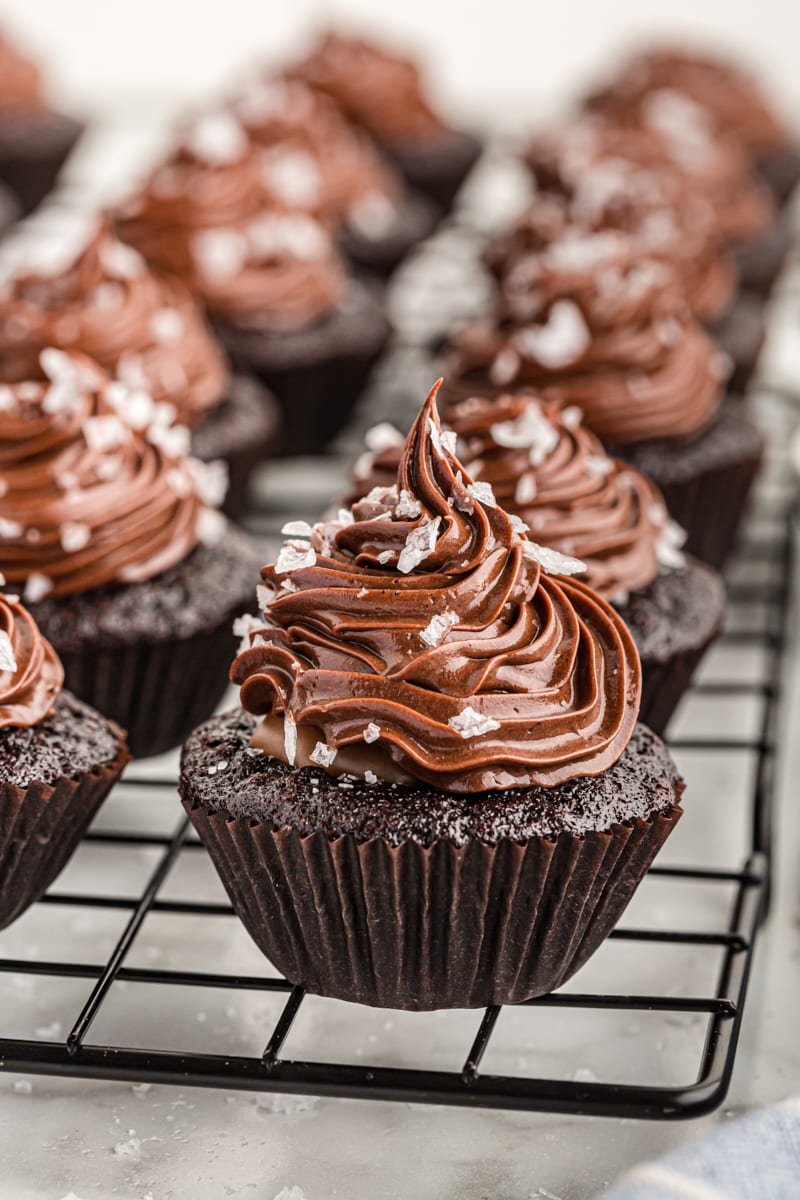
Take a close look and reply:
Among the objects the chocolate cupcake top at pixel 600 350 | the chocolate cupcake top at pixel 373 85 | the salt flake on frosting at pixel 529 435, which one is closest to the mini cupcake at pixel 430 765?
the salt flake on frosting at pixel 529 435

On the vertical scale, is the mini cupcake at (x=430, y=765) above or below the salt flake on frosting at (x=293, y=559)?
below

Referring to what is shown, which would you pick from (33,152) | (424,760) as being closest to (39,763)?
(424,760)

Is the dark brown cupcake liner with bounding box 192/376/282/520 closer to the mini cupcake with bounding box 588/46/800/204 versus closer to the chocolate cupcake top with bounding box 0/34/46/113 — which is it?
the mini cupcake with bounding box 588/46/800/204

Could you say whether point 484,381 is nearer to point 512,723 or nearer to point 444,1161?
point 512,723

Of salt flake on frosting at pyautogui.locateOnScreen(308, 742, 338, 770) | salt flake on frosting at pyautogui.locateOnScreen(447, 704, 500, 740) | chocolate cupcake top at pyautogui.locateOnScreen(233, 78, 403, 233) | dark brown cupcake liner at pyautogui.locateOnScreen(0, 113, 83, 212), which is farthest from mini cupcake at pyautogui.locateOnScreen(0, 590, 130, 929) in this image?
dark brown cupcake liner at pyautogui.locateOnScreen(0, 113, 83, 212)

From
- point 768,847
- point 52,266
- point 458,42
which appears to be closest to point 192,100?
point 458,42

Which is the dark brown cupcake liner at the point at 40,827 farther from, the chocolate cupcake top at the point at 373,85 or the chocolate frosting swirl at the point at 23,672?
the chocolate cupcake top at the point at 373,85
